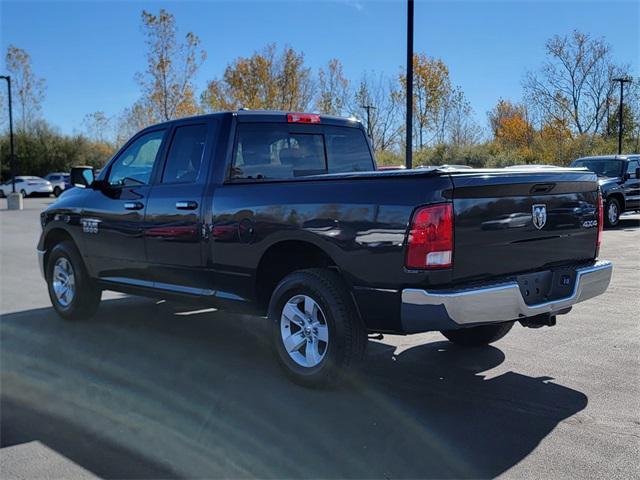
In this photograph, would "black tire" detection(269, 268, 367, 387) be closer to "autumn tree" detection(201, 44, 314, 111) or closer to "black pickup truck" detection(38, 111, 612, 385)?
"black pickup truck" detection(38, 111, 612, 385)

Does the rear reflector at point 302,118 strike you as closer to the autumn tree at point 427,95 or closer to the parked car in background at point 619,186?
the parked car in background at point 619,186

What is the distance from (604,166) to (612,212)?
1.47 meters

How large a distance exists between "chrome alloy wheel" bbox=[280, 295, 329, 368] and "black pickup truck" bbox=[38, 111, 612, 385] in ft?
0.03

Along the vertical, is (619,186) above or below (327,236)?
above

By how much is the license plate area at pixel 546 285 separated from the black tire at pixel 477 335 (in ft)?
3.37

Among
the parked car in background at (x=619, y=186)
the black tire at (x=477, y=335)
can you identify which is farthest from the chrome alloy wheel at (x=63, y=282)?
the parked car in background at (x=619, y=186)

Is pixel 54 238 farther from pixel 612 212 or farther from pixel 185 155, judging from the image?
pixel 612 212

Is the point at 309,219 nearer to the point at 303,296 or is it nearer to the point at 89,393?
the point at 303,296

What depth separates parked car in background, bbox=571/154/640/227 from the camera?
16.7 meters

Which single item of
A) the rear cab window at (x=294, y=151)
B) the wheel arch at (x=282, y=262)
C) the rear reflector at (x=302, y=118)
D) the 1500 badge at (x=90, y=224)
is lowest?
the wheel arch at (x=282, y=262)

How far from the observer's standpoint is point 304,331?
15.3 feet

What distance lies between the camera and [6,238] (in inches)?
632

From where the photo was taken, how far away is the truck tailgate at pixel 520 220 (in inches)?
157

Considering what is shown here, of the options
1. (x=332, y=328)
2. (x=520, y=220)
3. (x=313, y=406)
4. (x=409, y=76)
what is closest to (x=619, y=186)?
(x=409, y=76)
